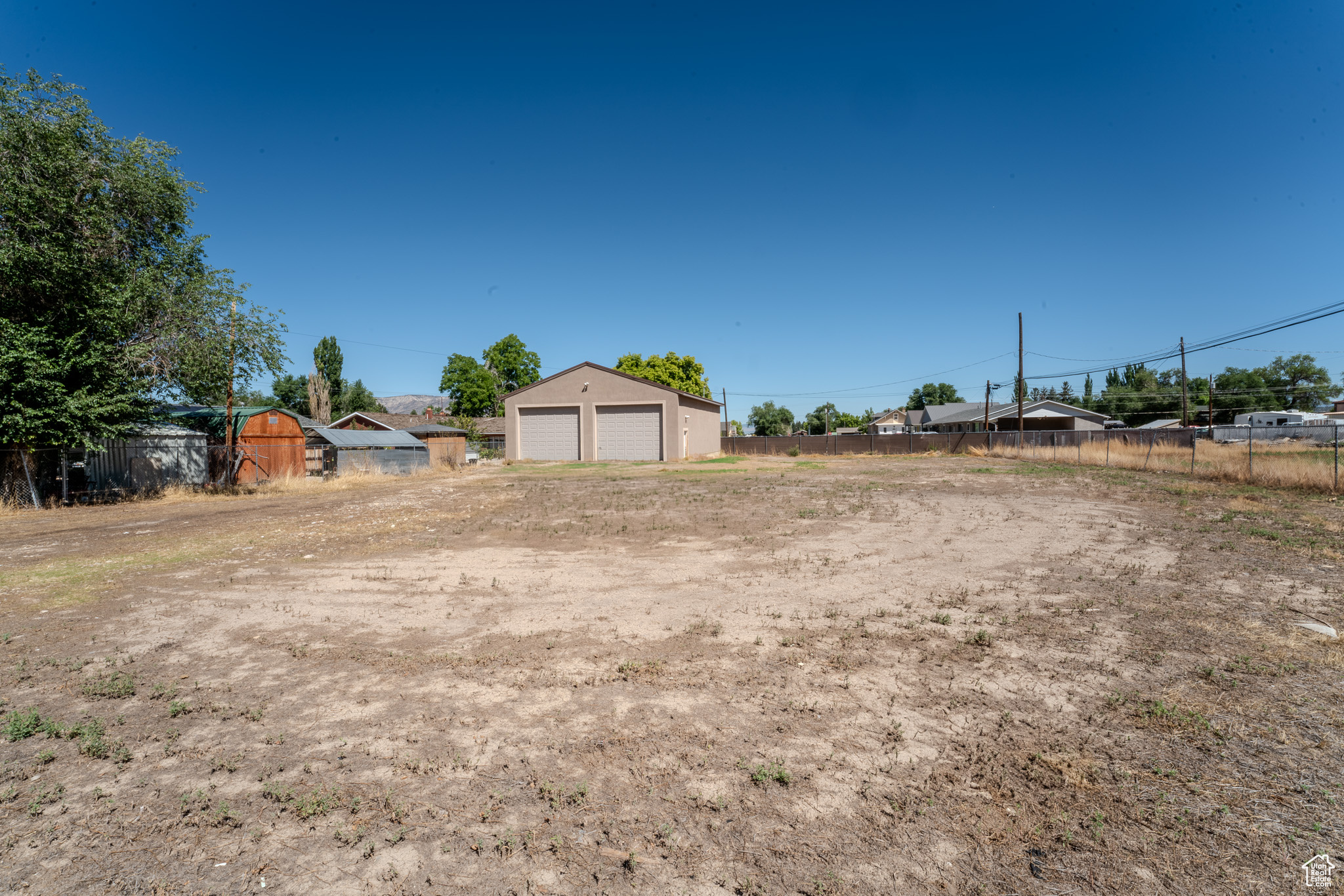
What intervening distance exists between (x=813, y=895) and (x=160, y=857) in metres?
2.97

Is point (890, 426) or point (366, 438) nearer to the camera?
point (366, 438)

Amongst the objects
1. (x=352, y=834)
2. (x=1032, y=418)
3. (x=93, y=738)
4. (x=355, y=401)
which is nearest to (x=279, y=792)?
(x=352, y=834)

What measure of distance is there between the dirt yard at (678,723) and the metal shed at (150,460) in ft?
39.6

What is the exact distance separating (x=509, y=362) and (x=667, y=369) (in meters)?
21.1

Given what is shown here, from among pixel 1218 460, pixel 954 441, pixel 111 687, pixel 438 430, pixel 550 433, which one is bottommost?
pixel 111 687

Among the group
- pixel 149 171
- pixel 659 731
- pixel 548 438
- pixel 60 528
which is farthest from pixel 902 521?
pixel 548 438

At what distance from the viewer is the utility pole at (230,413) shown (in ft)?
63.2

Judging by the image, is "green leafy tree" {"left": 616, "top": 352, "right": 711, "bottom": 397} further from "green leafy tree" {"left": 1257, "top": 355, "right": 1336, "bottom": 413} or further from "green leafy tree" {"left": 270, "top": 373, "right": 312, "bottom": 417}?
"green leafy tree" {"left": 1257, "top": 355, "right": 1336, "bottom": 413}

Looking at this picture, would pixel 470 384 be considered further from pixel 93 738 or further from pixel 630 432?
pixel 93 738

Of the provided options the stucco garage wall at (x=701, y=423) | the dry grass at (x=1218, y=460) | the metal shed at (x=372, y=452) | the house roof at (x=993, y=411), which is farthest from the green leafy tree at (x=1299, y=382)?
the metal shed at (x=372, y=452)

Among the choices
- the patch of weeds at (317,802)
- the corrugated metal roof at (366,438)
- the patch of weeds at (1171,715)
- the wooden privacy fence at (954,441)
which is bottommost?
the patch of weeds at (1171,715)

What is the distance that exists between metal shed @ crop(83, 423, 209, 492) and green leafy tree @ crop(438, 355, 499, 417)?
52.5m

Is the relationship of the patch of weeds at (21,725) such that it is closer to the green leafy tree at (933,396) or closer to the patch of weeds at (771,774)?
the patch of weeds at (771,774)

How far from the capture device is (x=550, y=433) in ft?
120
